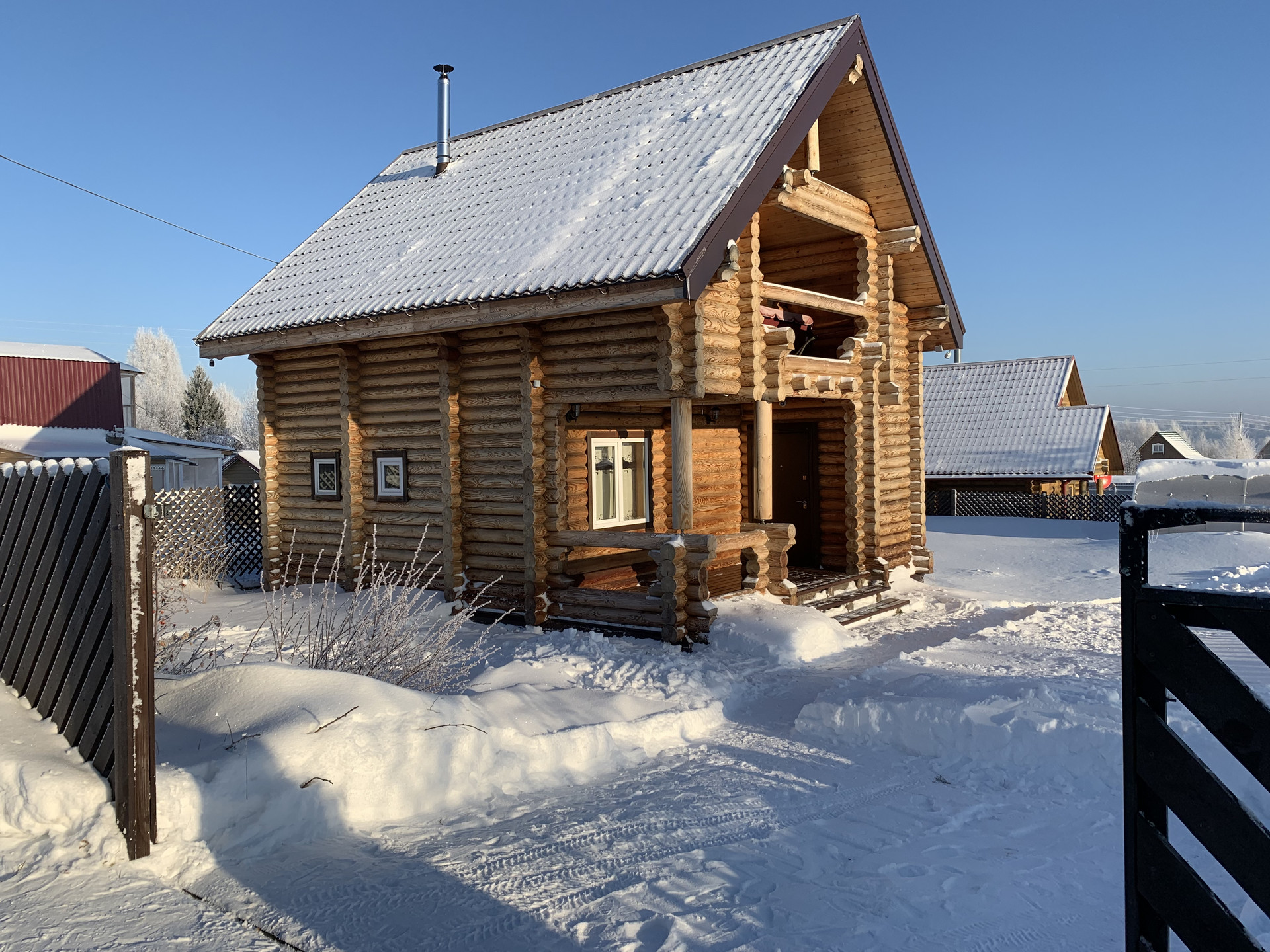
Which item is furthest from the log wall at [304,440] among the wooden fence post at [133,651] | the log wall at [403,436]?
the wooden fence post at [133,651]

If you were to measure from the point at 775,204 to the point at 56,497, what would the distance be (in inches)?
338

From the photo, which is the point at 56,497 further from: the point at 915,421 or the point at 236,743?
the point at 915,421

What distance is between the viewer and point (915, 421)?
16.0 metres

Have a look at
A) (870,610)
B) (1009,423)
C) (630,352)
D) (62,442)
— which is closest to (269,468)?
(630,352)

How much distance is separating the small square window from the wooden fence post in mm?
9054

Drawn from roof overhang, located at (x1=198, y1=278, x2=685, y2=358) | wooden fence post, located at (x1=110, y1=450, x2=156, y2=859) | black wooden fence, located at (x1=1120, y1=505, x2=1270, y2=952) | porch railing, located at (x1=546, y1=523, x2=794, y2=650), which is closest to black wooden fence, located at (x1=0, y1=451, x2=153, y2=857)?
wooden fence post, located at (x1=110, y1=450, x2=156, y2=859)

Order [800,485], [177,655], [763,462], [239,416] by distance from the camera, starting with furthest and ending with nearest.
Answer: [239,416], [800,485], [763,462], [177,655]

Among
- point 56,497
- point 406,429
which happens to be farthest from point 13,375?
point 56,497

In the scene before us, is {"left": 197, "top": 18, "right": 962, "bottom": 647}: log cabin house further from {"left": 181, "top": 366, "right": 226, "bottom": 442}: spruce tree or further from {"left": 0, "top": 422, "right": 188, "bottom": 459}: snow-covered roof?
{"left": 181, "top": 366, "right": 226, "bottom": 442}: spruce tree

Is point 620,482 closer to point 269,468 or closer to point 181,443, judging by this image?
point 269,468

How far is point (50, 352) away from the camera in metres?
34.5

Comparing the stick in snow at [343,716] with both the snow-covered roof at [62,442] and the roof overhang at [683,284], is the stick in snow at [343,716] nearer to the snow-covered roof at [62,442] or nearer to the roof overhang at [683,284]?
the roof overhang at [683,284]

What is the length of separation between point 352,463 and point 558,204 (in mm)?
4587

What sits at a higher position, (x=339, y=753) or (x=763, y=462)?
(x=763, y=462)
